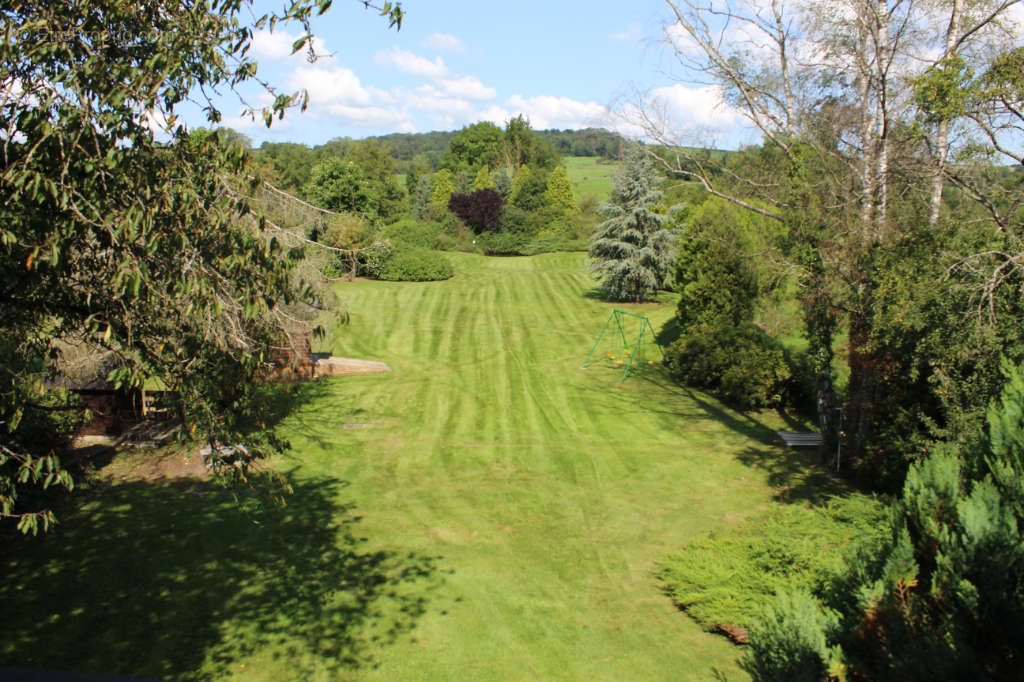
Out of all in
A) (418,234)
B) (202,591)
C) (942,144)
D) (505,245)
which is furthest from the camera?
(505,245)

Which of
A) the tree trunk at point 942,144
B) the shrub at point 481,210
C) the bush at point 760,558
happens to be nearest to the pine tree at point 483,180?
the shrub at point 481,210

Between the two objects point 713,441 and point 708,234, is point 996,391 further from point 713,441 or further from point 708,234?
point 708,234

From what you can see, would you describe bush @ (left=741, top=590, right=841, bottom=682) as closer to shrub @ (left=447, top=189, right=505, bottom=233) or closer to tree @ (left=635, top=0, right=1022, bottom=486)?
tree @ (left=635, top=0, right=1022, bottom=486)

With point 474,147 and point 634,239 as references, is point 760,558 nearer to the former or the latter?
point 634,239

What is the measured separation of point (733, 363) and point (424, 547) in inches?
441

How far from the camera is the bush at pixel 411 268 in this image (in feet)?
128

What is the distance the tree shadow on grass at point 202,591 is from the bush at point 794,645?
162 inches

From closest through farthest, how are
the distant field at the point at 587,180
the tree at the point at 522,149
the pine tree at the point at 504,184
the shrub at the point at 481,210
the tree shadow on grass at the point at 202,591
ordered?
1. the tree shadow on grass at the point at 202,591
2. the shrub at the point at 481,210
3. the pine tree at the point at 504,184
4. the distant field at the point at 587,180
5. the tree at the point at 522,149

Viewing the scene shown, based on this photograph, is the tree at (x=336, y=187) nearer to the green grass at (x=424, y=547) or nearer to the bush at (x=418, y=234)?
the bush at (x=418, y=234)

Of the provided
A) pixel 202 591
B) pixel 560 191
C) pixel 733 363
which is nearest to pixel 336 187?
pixel 560 191

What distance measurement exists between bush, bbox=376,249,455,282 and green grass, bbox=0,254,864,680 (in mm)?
20249

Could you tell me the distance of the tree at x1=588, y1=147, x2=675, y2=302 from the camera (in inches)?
1276

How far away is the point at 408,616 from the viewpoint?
25.4 ft

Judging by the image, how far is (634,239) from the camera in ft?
109
